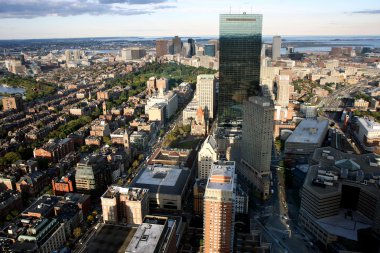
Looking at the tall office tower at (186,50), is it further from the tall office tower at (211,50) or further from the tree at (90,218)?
the tree at (90,218)

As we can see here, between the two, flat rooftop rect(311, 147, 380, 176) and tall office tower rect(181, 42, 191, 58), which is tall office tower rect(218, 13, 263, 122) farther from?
tall office tower rect(181, 42, 191, 58)

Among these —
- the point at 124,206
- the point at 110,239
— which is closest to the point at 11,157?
the point at 124,206

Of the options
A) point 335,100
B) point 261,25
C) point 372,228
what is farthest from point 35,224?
point 335,100

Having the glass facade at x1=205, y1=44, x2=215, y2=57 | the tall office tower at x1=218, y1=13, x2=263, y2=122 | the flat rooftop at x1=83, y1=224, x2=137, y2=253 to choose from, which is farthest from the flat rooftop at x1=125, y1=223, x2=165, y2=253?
the glass facade at x1=205, y1=44, x2=215, y2=57

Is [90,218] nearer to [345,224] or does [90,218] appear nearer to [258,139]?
[258,139]

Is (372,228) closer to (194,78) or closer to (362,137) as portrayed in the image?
(362,137)

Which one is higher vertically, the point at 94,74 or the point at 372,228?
the point at 94,74

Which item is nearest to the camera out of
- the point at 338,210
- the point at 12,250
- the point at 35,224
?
the point at 12,250

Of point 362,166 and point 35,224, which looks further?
point 362,166
